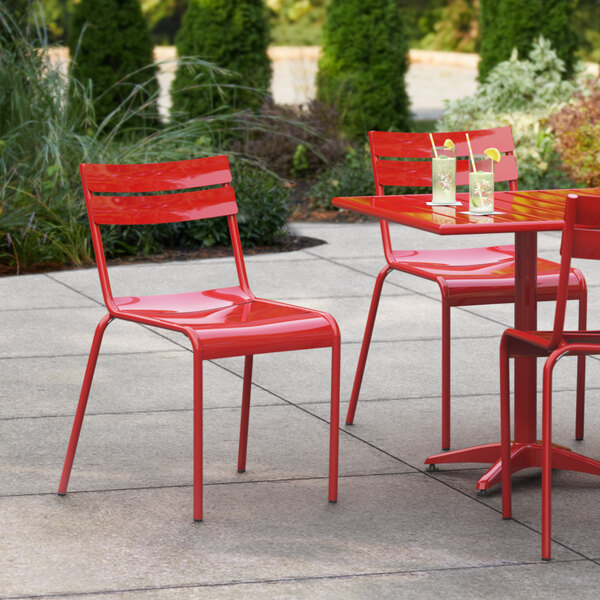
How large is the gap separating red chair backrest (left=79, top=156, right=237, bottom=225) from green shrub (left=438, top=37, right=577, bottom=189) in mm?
7479

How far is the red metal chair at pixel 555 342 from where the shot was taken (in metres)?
3.29

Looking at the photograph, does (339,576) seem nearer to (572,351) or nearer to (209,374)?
(572,351)

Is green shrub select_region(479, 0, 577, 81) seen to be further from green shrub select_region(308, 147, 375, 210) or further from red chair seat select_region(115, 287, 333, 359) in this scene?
red chair seat select_region(115, 287, 333, 359)

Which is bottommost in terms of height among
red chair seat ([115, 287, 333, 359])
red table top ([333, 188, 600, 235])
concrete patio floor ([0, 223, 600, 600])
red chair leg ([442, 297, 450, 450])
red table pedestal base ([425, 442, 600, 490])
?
concrete patio floor ([0, 223, 600, 600])

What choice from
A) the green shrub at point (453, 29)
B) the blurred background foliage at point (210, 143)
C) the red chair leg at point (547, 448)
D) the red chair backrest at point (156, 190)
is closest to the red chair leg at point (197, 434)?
the red chair backrest at point (156, 190)

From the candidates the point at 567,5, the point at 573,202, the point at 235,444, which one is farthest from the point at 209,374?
the point at 567,5

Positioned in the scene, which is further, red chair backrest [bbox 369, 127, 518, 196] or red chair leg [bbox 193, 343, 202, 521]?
red chair backrest [bbox 369, 127, 518, 196]

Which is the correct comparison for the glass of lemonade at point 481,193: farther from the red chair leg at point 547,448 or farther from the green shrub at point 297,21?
the green shrub at point 297,21

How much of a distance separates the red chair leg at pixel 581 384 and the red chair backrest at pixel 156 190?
1419 millimetres

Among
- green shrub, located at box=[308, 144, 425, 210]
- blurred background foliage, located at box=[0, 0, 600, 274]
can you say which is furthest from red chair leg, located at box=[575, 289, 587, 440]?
green shrub, located at box=[308, 144, 425, 210]

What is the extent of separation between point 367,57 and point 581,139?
14.9 ft

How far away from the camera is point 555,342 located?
349 cm

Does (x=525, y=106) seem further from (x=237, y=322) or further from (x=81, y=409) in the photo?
(x=81, y=409)

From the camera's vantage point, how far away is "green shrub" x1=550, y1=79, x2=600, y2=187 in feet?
34.7
